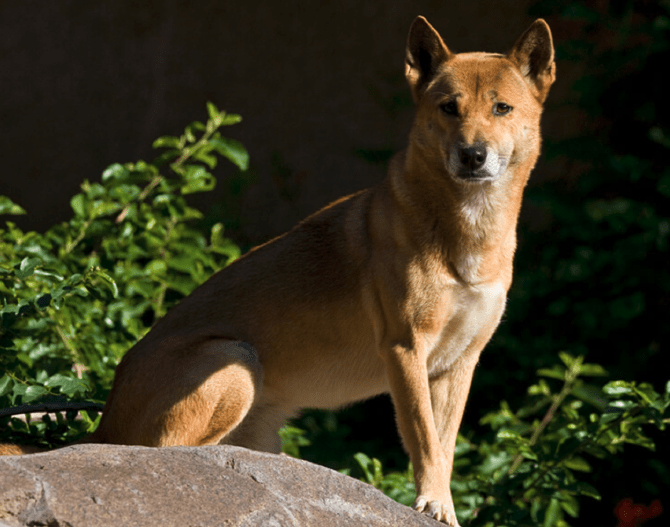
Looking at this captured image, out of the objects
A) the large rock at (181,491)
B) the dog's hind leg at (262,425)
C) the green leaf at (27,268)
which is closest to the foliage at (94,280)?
the green leaf at (27,268)

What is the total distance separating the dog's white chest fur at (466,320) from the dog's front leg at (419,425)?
0.16 meters

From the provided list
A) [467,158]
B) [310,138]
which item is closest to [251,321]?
[467,158]

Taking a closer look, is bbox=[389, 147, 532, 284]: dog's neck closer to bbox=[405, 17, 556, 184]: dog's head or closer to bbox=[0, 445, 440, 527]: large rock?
bbox=[405, 17, 556, 184]: dog's head

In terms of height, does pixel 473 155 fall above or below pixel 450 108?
below

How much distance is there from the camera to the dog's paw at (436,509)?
2.54 metres

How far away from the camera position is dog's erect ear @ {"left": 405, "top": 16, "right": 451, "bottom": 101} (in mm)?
3020

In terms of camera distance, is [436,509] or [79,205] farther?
[79,205]

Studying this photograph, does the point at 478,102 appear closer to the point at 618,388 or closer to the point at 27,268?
the point at 618,388

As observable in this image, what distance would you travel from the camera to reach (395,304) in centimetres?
279

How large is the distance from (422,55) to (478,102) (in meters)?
0.38

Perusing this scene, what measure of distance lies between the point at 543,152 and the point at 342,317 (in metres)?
3.11

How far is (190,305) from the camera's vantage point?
3.16 m

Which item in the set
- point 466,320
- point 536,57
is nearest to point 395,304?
point 466,320

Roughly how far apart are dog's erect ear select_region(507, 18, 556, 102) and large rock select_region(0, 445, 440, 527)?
1.70 meters
